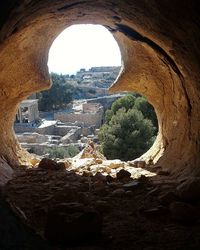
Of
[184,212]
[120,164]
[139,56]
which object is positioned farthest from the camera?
[120,164]

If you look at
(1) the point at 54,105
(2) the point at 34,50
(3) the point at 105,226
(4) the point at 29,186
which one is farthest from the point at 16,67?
(1) the point at 54,105

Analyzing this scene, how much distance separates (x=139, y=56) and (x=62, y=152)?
14358 millimetres

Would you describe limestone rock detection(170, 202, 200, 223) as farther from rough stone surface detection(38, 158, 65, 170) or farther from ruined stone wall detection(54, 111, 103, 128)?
ruined stone wall detection(54, 111, 103, 128)

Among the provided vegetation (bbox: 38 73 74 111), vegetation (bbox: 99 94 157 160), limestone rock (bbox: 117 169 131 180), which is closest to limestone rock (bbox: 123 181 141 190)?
limestone rock (bbox: 117 169 131 180)

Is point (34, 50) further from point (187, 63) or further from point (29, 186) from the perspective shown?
point (187, 63)

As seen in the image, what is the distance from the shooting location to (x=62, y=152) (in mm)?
22062

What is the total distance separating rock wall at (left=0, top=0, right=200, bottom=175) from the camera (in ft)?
14.9

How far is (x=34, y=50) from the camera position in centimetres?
798

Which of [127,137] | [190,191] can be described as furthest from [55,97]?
[190,191]

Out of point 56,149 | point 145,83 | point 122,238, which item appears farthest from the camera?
point 56,149

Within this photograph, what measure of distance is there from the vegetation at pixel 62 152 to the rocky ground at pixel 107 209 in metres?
14.4

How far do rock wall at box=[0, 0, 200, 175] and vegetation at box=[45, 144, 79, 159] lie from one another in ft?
40.5

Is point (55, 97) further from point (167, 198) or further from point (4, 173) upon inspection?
point (167, 198)

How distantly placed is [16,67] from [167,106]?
3278 mm
